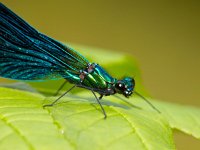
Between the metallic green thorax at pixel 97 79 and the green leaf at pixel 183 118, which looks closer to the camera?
the green leaf at pixel 183 118

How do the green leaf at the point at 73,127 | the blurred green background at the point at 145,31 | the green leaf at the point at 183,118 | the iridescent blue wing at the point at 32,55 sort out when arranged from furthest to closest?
the blurred green background at the point at 145,31, the iridescent blue wing at the point at 32,55, the green leaf at the point at 183,118, the green leaf at the point at 73,127

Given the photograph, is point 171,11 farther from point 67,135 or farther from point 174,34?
point 67,135

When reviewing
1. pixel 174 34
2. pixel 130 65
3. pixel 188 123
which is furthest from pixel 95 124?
pixel 174 34

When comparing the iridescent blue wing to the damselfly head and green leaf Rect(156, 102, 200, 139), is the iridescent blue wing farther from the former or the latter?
green leaf Rect(156, 102, 200, 139)

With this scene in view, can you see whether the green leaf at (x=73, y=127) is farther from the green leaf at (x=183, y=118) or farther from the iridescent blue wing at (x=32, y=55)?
the iridescent blue wing at (x=32, y=55)

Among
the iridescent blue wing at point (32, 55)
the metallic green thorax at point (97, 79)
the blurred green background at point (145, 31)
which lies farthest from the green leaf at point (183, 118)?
the blurred green background at point (145, 31)

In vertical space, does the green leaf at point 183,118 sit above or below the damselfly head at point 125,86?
below

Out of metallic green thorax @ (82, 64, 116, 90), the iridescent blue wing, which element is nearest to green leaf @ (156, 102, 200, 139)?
metallic green thorax @ (82, 64, 116, 90)
